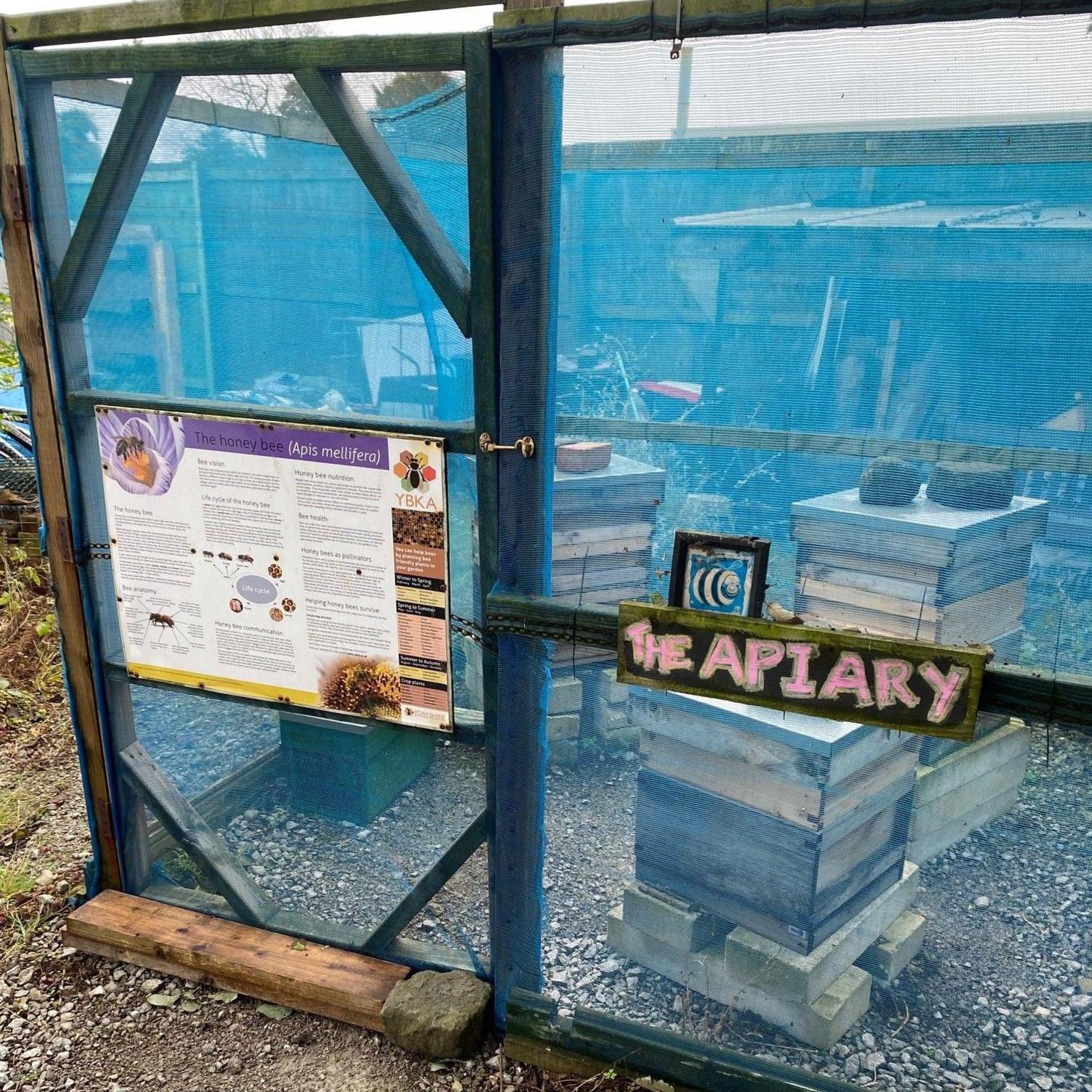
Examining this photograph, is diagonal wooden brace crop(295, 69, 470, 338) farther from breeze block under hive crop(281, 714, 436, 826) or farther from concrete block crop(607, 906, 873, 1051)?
Result: concrete block crop(607, 906, 873, 1051)

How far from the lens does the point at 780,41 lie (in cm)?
218

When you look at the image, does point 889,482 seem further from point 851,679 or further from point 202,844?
point 202,844

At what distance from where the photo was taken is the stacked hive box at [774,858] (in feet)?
8.07

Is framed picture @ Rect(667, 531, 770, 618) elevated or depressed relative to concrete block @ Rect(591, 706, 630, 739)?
elevated

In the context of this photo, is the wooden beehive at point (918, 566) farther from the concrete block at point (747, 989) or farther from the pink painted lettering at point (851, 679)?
the concrete block at point (747, 989)

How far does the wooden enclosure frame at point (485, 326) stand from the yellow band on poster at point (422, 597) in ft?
0.43

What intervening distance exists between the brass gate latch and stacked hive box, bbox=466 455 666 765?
3.7 inches

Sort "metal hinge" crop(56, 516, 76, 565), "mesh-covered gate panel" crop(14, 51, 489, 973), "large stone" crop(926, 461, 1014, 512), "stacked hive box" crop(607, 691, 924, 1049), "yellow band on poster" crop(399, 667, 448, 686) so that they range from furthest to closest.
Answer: "metal hinge" crop(56, 516, 76, 565)
"yellow band on poster" crop(399, 667, 448, 686)
"mesh-covered gate panel" crop(14, 51, 489, 973)
"stacked hive box" crop(607, 691, 924, 1049)
"large stone" crop(926, 461, 1014, 512)

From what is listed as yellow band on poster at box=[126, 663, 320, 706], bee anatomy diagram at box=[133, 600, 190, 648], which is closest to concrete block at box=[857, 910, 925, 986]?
yellow band on poster at box=[126, 663, 320, 706]

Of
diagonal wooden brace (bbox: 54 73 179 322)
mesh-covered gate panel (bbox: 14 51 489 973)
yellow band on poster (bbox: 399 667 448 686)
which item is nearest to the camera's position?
mesh-covered gate panel (bbox: 14 51 489 973)

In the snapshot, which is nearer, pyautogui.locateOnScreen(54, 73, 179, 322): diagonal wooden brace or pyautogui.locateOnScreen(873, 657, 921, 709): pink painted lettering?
pyautogui.locateOnScreen(873, 657, 921, 709): pink painted lettering

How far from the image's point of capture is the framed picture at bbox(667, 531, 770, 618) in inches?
93.4

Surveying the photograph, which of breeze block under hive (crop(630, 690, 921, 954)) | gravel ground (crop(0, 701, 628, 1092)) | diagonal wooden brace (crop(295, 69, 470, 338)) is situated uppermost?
diagonal wooden brace (crop(295, 69, 470, 338))

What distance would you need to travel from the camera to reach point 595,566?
2.65 meters
